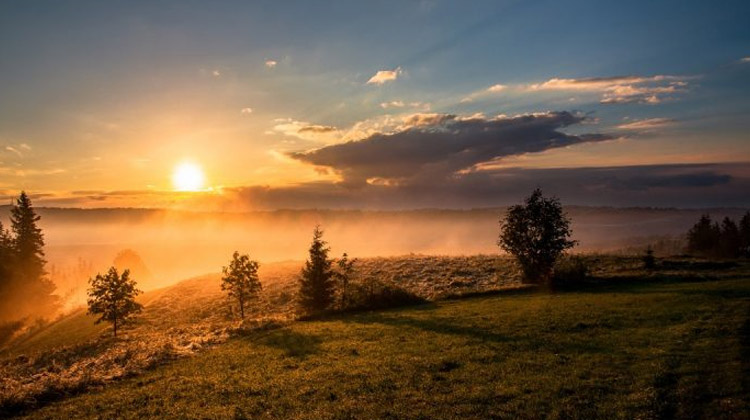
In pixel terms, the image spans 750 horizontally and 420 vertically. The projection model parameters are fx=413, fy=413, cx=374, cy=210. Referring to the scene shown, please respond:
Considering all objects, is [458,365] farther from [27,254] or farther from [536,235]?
[27,254]

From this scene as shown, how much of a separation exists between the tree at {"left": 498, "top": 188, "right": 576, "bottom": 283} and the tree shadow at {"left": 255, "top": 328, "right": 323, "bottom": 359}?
36644mm

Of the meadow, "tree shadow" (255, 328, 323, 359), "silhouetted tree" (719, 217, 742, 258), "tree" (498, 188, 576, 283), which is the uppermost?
"tree" (498, 188, 576, 283)

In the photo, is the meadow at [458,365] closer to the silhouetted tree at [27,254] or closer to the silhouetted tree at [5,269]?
the silhouetted tree at [5,269]

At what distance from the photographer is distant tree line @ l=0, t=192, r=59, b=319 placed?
8462 centimetres

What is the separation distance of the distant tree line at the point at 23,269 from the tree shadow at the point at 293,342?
260 feet

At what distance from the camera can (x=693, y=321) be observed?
3109 centimetres

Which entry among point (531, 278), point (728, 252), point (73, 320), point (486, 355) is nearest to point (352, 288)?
point (531, 278)

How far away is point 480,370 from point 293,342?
1676cm

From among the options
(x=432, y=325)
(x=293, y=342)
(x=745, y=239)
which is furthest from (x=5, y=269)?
(x=745, y=239)

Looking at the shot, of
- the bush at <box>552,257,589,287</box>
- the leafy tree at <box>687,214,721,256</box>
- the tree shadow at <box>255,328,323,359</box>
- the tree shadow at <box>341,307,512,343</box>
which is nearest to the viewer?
the tree shadow at <box>255,328,323,359</box>

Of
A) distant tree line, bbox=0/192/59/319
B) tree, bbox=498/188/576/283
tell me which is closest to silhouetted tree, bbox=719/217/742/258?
tree, bbox=498/188/576/283

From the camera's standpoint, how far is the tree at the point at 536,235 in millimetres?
59531

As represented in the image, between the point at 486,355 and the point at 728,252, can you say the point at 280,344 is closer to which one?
the point at 486,355

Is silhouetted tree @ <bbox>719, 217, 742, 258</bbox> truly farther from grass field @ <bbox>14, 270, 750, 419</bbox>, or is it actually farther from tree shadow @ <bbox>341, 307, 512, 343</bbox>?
tree shadow @ <bbox>341, 307, 512, 343</bbox>
